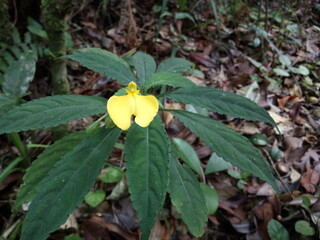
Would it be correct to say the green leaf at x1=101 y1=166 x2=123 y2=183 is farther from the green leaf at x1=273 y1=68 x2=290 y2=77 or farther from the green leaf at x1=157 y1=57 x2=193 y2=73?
the green leaf at x1=273 y1=68 x2=290 y2=77

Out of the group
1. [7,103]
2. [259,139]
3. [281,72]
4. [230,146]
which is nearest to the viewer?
[230,146]

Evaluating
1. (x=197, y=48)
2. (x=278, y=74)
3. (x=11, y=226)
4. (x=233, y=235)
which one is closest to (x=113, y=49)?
(x=197, y=48)

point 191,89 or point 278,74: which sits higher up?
point 191,89

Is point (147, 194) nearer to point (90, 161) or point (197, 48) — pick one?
point (90, 161)

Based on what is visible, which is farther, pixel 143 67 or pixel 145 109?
pixel 143 67

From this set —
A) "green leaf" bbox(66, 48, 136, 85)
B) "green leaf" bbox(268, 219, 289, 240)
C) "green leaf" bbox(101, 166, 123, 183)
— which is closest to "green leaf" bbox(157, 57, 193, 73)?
"green leaf" bbox(66, 48, 136, 85)

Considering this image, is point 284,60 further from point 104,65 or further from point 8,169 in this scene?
point 8,169

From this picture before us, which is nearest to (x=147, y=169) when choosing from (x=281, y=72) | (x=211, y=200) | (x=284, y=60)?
(x=211, y=200)
